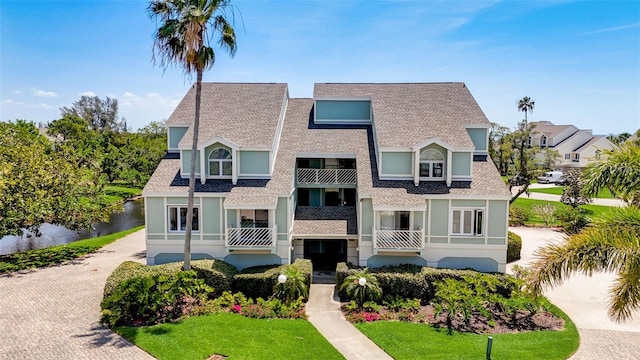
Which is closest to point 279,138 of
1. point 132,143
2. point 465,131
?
point 465,131

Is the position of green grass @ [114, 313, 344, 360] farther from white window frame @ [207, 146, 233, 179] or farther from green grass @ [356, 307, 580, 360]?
white window frame @ [207, 146, 233, 179]

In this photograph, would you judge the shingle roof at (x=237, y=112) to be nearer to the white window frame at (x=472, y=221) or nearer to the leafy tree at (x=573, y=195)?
the white window frame at (x=472, y=221)

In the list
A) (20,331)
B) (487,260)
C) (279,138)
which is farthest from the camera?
(279,138)

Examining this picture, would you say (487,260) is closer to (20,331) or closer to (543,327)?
(543,327)

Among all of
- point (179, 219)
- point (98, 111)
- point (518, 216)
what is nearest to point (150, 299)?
point (179, 219)

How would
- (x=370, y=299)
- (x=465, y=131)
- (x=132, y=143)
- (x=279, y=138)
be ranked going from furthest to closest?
(x=132, y=143) → (x=279, y=138) → (x=465, y=131) → (x=370, y=299)

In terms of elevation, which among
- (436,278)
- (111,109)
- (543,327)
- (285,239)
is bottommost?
(543,327)

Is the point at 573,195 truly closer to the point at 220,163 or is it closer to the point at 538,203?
the point at 538,203

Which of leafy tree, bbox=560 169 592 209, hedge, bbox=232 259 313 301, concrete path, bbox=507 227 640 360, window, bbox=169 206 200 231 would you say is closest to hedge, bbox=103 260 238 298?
hedge, bbox=232 259 313 301
